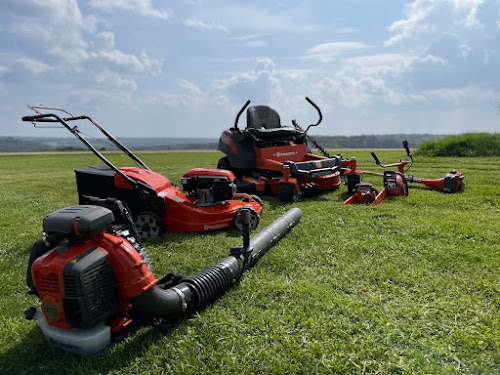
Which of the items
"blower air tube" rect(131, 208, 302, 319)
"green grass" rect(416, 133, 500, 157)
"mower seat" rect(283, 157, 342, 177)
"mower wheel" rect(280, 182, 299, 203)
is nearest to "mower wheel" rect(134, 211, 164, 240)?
"blower air tube" rect(131, 208, 302, 319)

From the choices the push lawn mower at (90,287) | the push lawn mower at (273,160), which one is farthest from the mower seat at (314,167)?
the push lawn mower at (90,287)

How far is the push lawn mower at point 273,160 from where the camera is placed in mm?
8344

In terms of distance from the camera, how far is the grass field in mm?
2760

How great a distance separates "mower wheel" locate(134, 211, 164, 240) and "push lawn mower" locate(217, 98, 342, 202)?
3250 mm

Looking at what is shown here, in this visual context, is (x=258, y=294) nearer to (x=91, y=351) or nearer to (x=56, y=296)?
(x=91, y=351)

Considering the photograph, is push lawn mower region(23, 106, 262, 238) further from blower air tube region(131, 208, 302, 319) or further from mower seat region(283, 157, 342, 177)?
mower seat region(283, 157, 342, 177)

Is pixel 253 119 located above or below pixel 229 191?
above

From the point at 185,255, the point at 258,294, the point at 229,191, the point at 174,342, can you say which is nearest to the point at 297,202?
the point at 229,191

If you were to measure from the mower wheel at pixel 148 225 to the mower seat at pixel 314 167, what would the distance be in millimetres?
3517

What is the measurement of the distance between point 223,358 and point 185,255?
2.13 m

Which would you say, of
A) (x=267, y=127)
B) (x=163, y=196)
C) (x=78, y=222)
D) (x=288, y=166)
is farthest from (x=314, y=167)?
(x=78, y=222)

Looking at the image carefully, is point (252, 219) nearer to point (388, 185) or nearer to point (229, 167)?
point (388, 185)

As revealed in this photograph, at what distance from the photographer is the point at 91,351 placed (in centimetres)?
278

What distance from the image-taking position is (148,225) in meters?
5.53
